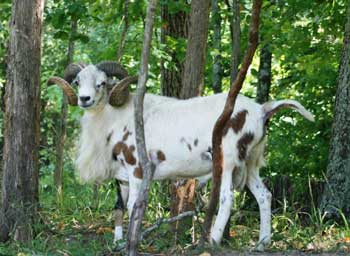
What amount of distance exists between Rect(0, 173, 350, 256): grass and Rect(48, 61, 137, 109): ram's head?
1.44m

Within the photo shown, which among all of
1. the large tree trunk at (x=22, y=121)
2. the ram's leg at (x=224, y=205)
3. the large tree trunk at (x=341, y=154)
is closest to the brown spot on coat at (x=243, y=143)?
the ram's leg at (x=224, y=205)

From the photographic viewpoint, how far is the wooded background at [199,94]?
822 cm

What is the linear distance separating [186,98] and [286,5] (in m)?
3.92

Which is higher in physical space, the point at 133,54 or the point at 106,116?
the point at 133,54

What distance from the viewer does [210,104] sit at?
8.57 meters

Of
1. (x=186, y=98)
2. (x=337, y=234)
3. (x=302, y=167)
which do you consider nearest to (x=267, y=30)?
(x=302, y=167)

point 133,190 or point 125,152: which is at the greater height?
point 125,152

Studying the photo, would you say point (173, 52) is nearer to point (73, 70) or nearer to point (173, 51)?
point (173, 51)

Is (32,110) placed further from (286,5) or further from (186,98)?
(286,5)

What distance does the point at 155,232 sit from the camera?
8.56m

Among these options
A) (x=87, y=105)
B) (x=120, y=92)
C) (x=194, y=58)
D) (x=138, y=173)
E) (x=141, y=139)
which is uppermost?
(x=194, y=58)

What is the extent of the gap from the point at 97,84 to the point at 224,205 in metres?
2.27

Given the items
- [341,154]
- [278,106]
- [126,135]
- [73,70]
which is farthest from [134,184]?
[341,154]

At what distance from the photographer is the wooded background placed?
27.0 ft
